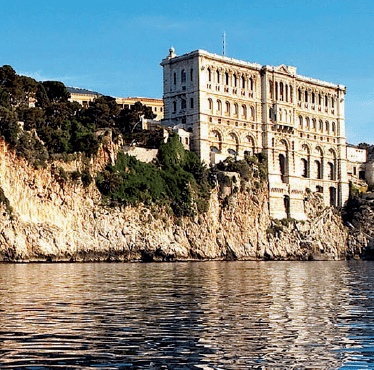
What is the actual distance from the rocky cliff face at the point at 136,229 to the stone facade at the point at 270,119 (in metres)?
4.48

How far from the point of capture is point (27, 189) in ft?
227

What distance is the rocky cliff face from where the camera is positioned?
67562mm

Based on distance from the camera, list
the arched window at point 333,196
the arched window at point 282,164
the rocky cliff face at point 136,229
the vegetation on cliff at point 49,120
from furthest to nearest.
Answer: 1. the arched window at point 333,196
2. the arched window at point 282,164
3. the vegetation on cliff at point 49,120
4. the rocky cliff face at point 136,229

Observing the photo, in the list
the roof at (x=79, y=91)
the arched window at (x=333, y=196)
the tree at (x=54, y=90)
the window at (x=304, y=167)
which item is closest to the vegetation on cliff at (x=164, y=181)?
the tree at (x=54, y=90)

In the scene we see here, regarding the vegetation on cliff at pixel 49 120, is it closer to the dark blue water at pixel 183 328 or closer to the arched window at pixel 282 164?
the arched window at pixel 282 164

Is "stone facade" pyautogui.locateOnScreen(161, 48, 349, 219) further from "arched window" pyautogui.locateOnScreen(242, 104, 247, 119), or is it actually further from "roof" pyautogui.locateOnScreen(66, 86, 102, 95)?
"roof" pyautogui.locateOnScreen(66, 86, 102, 95)

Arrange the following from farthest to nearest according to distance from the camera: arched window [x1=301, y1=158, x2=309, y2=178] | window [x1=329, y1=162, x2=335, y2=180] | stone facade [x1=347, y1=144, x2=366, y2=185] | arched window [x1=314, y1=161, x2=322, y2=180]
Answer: stone facade [x1=347, y1=144, x2=366, y2=185], window [x1=329, y1=162, x2=335, y2=180], arched window [x1=314, y1=161, x2=322, y2=180], arched window [x1=301, y1=158, x2=309, y2=178]

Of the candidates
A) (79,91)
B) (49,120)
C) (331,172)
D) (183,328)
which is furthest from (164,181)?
(183,328)

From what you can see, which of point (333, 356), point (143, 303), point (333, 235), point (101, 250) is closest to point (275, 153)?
point (333, 235)

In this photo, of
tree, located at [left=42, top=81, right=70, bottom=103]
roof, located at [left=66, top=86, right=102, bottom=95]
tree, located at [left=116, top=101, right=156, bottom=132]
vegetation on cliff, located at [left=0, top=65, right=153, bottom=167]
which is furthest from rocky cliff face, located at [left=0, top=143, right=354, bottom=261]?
roof, located at [left=66, top=86, right=102, bottom=95]

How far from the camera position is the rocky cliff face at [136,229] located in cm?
6756

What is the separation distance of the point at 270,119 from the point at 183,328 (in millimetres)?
80262

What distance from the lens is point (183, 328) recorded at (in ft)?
66.7

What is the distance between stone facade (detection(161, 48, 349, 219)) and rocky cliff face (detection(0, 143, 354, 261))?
4484 mm
